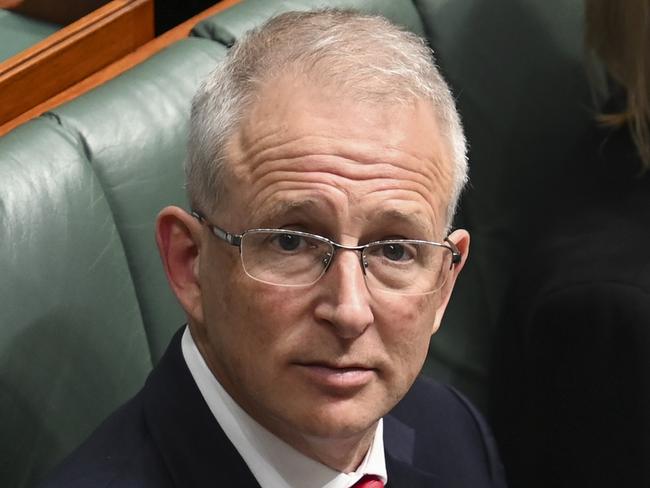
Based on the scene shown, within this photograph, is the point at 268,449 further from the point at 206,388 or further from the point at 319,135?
the point at 319,135

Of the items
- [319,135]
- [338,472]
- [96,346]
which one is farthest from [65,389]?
[319,135]

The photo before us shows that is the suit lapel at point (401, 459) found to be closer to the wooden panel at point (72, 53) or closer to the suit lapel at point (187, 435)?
the suit lapel at point (187, 435)

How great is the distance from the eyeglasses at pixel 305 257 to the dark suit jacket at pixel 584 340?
24.4 inches

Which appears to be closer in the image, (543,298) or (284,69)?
(284,69)

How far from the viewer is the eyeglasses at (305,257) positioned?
1236 millimetres

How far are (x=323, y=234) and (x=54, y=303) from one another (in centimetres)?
42

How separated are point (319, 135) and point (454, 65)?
0.94m

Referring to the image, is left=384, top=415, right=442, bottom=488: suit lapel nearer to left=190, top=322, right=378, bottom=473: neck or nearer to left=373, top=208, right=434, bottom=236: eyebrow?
left=190, top=322, right=378, bottom=473: neck

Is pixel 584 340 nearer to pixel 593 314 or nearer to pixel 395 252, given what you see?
pixel 593 314

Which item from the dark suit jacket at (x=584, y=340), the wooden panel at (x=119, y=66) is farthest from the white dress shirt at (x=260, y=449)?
the dark suit jacket at (x=584, y=340)

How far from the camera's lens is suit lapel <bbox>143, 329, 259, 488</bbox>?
1282 mm

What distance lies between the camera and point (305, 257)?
1.24 meters

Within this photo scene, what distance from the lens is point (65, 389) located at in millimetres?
1557

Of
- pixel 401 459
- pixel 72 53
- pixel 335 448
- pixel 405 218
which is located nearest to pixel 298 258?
pixel 405 218
